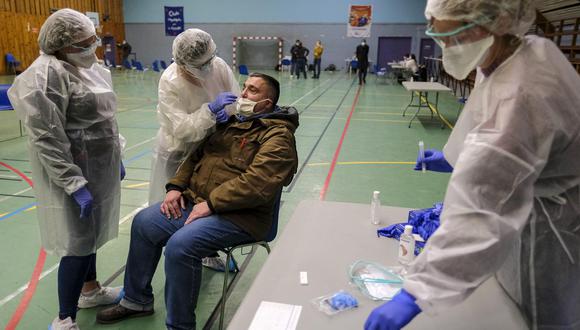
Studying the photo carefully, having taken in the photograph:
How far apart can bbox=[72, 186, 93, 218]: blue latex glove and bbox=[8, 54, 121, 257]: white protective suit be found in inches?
1.3

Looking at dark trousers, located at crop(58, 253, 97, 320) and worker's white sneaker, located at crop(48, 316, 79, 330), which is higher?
dark trousers, located at crop(58, 253, 97, 320)

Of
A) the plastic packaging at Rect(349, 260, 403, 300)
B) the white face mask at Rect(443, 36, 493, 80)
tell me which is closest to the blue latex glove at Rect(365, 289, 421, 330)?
the plastic packaging at Rect(349, 260, 403, 300)

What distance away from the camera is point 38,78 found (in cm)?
186

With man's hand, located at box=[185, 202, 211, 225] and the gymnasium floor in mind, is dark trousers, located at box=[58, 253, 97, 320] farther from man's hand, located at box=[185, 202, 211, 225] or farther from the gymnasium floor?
man's hand, located at box=[185, 202, 211, 225]

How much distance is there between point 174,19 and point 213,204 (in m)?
7.45

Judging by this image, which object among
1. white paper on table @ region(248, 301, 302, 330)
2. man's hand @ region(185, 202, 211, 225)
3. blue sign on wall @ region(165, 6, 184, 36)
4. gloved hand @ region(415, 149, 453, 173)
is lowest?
white paper on table @ region(248, 301, 302, 330)

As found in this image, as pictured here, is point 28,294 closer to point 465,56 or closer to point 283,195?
point 283,195

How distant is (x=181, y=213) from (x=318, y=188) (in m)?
2.29

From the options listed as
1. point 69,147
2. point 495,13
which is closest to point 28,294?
point 69,147

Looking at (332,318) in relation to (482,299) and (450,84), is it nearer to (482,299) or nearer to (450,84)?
(482,299)

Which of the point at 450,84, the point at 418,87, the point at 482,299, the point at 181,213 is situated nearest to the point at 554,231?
the point at 482,299

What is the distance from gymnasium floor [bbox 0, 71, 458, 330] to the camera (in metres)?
2.39

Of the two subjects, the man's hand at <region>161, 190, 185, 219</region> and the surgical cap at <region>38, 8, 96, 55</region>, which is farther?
the man's hand at <region>161, 190, 185, 219</region>

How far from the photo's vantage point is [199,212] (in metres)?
1.99
